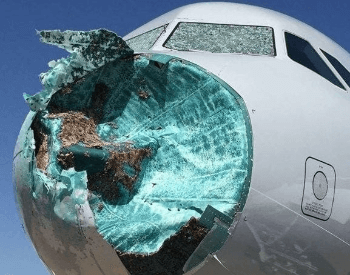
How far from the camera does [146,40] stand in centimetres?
821

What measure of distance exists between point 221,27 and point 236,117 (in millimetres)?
2107

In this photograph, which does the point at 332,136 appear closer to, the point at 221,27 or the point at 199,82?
the point at 199,82

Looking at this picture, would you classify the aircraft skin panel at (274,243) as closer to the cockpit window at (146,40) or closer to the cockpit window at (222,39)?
the cockpit window at (222,39)

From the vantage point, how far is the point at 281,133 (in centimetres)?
627

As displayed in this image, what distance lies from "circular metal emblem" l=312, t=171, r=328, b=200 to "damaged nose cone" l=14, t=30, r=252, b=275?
73 cm

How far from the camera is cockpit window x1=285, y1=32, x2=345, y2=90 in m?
7.60

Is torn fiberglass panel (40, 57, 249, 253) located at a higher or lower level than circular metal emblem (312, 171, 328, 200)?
higher

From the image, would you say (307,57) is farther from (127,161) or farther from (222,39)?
(127,161)

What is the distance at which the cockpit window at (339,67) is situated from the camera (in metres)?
8.11

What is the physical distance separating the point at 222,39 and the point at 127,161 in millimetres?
2018

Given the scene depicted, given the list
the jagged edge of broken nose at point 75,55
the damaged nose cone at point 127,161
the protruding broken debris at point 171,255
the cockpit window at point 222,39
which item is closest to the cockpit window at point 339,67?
the cockpit window at point 222,39

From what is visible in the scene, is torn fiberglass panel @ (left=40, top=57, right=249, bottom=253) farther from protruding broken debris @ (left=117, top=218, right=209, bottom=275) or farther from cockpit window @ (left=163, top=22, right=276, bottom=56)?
cockpit window @ (left=163, top=22, right=276, bottom=56)

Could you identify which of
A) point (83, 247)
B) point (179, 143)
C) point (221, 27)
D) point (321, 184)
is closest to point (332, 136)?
point (321, 184)

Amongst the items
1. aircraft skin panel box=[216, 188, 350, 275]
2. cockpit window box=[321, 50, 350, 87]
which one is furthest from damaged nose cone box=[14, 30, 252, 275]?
cockpit window box=[321, 50, 350, 87]
